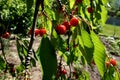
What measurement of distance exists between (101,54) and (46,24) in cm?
29

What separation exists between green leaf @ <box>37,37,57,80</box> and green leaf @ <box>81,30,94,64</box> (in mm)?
104

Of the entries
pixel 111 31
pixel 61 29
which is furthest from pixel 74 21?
pixel 111 31

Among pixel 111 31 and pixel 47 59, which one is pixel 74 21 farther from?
pixel 111 31

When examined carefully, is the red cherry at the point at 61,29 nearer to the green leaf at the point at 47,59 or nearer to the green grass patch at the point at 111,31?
the green leaf at the point at 47,59

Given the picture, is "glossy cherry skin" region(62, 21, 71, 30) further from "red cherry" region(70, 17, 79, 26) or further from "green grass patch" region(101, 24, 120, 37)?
"green grass patch" region(101, 24, 120, 37)

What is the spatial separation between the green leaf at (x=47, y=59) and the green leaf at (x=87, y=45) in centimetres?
10

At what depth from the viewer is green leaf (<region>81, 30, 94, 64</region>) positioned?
113 centimetres

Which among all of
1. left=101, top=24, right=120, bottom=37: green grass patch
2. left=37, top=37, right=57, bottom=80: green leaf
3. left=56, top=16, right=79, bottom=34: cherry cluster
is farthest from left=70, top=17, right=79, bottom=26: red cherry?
left=101, top=24, right=120, bottom=37: green grass patch

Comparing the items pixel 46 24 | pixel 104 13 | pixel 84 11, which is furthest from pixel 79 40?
pixel 104 13

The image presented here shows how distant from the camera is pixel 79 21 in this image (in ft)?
3.81

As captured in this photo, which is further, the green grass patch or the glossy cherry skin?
the green grass patch

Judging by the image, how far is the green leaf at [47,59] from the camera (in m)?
1.13

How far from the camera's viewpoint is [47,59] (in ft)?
3.74

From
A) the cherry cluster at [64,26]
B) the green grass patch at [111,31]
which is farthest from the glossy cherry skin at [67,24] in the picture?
the green grass patch at [111,31]
